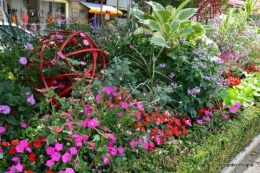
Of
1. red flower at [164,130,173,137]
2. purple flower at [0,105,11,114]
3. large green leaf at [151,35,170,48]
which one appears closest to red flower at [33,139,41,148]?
purple flower at [0,105,11,114]

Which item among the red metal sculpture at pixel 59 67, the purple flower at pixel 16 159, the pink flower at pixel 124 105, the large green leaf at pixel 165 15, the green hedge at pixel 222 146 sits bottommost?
the green hedge at pixel 222 146

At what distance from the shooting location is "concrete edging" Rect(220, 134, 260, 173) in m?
2.67

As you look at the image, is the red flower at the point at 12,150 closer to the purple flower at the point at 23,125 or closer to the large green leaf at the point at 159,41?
the purple flower at the point at 23,125

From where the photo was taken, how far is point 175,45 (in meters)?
3.03

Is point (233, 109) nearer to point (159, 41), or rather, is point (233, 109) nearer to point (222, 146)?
point (222, 146)

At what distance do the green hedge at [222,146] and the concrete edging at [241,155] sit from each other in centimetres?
4

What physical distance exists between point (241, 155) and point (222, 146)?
0.64 m

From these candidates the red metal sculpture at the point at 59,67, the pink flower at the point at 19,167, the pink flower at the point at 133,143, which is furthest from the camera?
the red metal sculpture at the point at 59,67

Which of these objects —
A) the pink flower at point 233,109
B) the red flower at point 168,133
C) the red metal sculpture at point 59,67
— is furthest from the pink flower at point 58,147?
the pink flower at point 233,109

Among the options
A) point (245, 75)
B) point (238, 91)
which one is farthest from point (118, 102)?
point (245, 75)

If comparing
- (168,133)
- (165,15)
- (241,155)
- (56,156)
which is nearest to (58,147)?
(56,156)

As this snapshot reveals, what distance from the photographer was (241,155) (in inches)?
117

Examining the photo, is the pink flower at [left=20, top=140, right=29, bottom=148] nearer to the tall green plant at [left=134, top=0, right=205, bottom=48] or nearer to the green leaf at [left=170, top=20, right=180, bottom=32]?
the tall green plant at [left=134, top=0, right=205, bottom=48]

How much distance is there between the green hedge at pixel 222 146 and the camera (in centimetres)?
210
